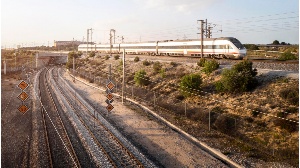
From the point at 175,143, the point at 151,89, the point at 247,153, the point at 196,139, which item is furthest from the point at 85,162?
the point at 151,89

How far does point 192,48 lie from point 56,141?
35311 millimetres

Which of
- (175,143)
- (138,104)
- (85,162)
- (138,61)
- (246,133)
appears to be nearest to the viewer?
(85,162)

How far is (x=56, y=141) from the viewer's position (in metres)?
19.4

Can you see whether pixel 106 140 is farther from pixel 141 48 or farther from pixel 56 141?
pixel 141 48

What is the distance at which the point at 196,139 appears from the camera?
20453 mm

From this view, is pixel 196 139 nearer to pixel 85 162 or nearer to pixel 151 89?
pixel 85 162

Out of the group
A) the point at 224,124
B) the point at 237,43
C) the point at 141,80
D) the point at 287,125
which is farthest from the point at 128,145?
Answer: the point at 237,43

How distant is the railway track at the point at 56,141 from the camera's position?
15767 millimetres

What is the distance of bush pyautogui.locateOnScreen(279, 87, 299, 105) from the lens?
23.1 m

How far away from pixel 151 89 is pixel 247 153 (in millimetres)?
22249

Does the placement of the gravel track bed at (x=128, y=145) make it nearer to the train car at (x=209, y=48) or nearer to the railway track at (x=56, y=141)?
the railway track at (x=56, y=141)

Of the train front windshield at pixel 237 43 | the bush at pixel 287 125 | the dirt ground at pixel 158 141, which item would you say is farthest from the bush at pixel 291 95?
the train front windshield at pixel 237 43

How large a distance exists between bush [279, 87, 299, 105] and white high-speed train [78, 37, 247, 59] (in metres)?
16.7

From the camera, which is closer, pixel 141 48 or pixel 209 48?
pixel 209 48
